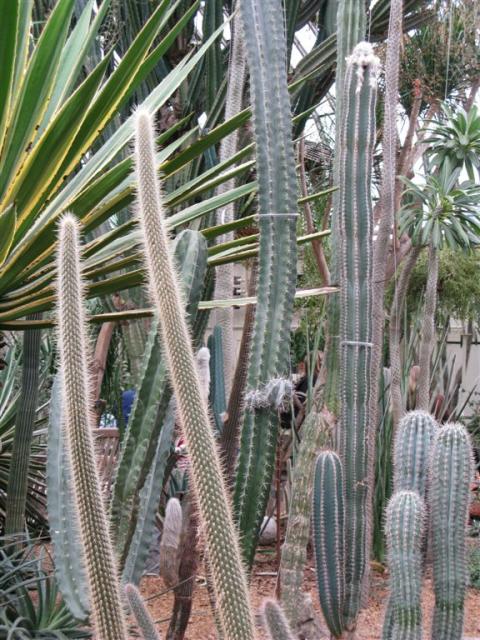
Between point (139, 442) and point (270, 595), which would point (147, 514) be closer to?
point (139, 442)

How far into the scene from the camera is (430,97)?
6852 mm

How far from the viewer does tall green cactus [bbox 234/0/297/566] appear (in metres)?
2.15

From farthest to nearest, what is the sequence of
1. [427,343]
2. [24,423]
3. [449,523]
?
[427,343] < [24,423] < [449,523]

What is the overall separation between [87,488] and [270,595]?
129 inches

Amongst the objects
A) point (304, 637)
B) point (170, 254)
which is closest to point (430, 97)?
point (304, 637)

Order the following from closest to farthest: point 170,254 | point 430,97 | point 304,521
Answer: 1. point 170,254
2. point 304,521
3. point 430,97

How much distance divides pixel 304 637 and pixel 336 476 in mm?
1060

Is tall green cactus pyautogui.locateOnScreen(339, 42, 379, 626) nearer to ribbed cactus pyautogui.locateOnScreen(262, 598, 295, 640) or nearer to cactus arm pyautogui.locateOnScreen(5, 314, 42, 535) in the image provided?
ribbed cactus pyautogui.locateOnScreen(262, 598, 295, 640)

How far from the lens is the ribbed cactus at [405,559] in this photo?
220cm

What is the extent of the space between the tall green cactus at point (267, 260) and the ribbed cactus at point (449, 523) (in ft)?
1.66

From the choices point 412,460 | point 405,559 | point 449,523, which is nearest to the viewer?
point 405,559

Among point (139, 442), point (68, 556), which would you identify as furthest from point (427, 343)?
point (68, 556)

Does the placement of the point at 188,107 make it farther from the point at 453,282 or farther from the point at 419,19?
the point at 453,282

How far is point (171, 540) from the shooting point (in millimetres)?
3713
